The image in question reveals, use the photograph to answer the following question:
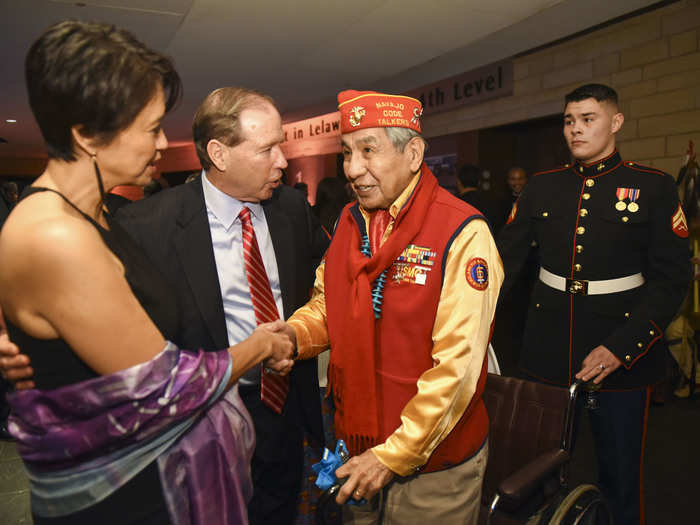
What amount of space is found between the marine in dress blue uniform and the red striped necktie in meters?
1.10

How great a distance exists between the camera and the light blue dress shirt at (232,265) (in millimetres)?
1658

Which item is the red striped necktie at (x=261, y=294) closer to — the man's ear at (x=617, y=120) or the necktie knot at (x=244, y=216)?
the necktie knot at (x=244, y=216)

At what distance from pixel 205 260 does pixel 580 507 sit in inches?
54.7

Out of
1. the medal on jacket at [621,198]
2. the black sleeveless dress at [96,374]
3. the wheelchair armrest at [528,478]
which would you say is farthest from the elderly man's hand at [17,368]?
the medal on jacket at [621,198]

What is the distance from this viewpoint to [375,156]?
4.44 feet

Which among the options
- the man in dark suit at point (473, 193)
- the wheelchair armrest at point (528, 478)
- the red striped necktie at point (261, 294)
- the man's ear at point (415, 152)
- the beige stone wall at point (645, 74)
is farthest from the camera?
the man in dark suit at point (473, 193)

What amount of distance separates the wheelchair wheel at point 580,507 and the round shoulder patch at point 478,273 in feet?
2.45

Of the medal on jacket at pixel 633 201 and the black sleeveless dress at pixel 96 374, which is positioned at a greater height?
the medal on jacket at pixel 633 201

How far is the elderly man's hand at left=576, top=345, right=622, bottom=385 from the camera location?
Answer: 1818mm

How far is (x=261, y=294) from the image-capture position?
1.66m

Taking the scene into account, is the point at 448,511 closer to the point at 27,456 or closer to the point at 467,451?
the point at 467,451

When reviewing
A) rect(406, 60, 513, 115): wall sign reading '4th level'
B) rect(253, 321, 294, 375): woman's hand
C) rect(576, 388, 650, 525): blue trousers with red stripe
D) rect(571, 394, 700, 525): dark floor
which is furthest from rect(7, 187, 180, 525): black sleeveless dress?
rect(406, 60, 513, 115): wall sign reading '4th level'

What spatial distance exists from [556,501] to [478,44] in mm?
5018

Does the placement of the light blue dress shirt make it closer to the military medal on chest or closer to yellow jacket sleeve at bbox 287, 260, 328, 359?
yellow jacket sleeve at bbox 287, 260, 328, 359
